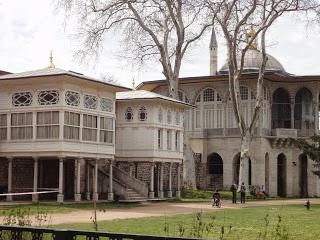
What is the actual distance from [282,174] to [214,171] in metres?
6.11

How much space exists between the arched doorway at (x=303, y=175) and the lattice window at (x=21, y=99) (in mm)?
32142

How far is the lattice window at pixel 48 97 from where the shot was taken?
31734 mm

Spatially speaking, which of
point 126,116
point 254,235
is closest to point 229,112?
point 126,116

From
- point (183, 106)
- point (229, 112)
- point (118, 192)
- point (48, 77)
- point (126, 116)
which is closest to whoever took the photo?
point (48, 77)

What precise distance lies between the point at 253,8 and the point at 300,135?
56.3ft

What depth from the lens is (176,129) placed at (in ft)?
136

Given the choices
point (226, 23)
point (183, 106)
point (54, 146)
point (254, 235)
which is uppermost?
point (226, 23)

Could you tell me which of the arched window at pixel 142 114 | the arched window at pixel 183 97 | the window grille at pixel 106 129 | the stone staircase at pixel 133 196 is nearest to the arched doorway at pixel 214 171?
the arched window at pixel 183 97

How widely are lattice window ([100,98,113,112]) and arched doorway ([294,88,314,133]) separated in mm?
27119

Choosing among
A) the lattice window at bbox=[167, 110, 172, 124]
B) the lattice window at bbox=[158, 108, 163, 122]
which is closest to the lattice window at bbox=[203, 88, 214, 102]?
the lattice window at bbox=[167, 110, 172, 124]

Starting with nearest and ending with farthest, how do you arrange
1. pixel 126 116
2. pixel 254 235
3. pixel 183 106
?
pixel 254 235
pixel 126 116
pixel 183 106

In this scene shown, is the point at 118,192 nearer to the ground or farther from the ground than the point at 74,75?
nearer to the ground

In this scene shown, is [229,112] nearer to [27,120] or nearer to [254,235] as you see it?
[27,120]

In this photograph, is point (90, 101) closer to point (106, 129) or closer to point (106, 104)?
point (106, 104)
